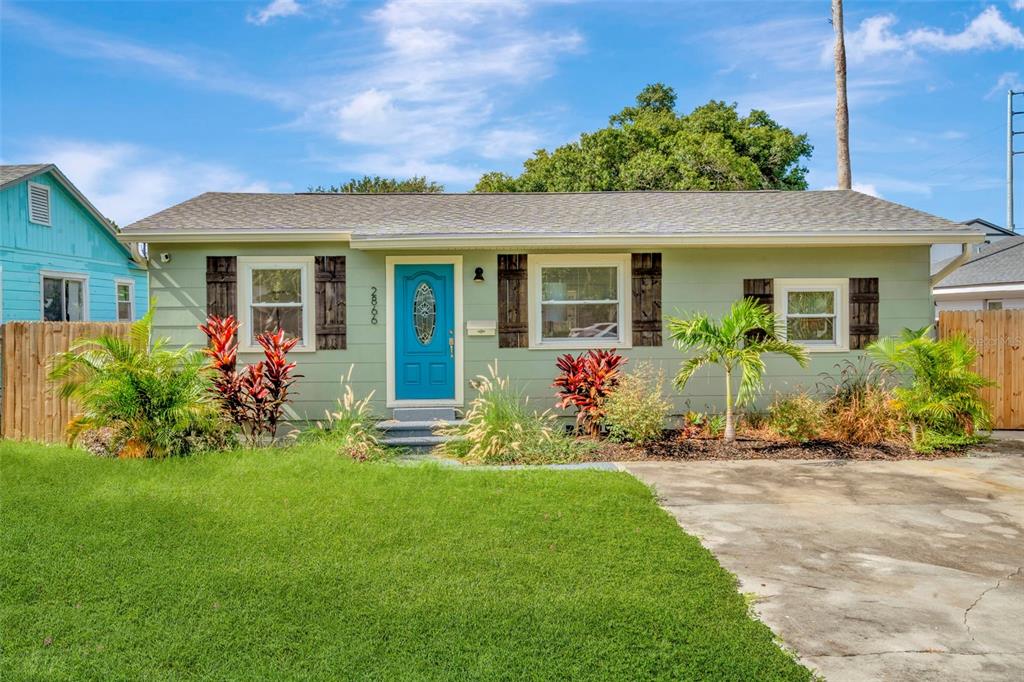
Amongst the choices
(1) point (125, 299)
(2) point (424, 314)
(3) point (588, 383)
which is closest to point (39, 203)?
(1) point (125, 299)

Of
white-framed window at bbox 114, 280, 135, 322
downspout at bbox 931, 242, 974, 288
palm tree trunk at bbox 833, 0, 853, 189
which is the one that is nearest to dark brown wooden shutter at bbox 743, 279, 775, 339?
downspout at bbox 931, 242, 974, 288

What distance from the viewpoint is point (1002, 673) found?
3.09 m

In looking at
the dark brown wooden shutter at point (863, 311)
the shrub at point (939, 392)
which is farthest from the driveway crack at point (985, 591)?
the dark brown wooden shutter at point (863, 311)

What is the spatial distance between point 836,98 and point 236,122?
1453cm

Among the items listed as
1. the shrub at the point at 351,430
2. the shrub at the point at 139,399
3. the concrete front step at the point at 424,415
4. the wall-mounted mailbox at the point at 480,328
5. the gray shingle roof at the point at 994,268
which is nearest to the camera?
the shrub at the point at 139,399

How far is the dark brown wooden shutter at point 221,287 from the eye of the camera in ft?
30.8

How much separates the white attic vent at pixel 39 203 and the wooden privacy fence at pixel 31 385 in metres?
6.65

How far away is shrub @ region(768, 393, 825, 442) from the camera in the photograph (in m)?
8.87

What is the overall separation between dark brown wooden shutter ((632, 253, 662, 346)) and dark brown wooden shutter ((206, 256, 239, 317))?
5.66 m

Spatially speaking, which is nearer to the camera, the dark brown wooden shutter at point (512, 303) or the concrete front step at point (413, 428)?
the concrete front step at point (413, 428)

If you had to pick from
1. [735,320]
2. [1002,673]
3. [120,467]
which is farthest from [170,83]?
[1002,673]

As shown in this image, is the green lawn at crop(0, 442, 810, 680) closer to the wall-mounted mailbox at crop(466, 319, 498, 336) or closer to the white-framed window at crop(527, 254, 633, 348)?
the wall-mounted mailbox at crop(466, 319, 498, 336)

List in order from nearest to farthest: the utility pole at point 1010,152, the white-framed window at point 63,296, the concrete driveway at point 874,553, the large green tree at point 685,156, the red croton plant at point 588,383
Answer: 1. the concrete driveway at point 874,553
2. the red croton plant at point 588,383
3. the white-framed window at point 63,296
4. the large green tree at point 685,156
5. the utility pole at point 1010,152

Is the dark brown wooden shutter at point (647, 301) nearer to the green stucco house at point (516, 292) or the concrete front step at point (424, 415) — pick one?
the green stucco house at point (516, 292)
